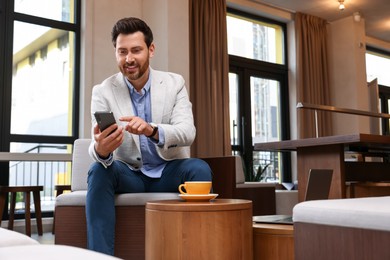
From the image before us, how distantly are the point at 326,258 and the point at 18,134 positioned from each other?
388 cm

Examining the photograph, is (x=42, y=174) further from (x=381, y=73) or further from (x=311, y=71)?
(x=381, y=73)

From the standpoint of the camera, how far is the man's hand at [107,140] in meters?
1.73

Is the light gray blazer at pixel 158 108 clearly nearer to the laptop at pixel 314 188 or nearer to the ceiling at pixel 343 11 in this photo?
the laptop at pixel 314 188

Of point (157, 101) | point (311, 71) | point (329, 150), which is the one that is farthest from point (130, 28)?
point (311, 71)

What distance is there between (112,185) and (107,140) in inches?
7.6

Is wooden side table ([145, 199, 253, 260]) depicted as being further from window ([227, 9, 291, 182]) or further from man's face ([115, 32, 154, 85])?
window ([227, 9, 291, 182])

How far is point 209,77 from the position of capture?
5.34 meters

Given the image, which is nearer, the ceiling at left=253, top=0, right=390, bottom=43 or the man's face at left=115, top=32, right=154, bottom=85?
the man's face at left=115, top=32, right=154, bottom=85

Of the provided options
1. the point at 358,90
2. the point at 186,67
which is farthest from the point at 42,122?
the point at 358,90

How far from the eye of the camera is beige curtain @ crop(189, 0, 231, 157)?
5.20 m

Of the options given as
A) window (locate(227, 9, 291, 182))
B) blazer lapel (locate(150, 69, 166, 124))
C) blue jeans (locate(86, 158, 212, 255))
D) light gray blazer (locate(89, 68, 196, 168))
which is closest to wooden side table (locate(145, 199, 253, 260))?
blue jeans (locate(86, 158, 212, 255))

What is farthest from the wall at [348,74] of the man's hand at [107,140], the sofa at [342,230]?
the sofa at [342,230]

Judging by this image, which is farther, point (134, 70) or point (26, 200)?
point (26, 200)

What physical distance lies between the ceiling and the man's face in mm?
4402
